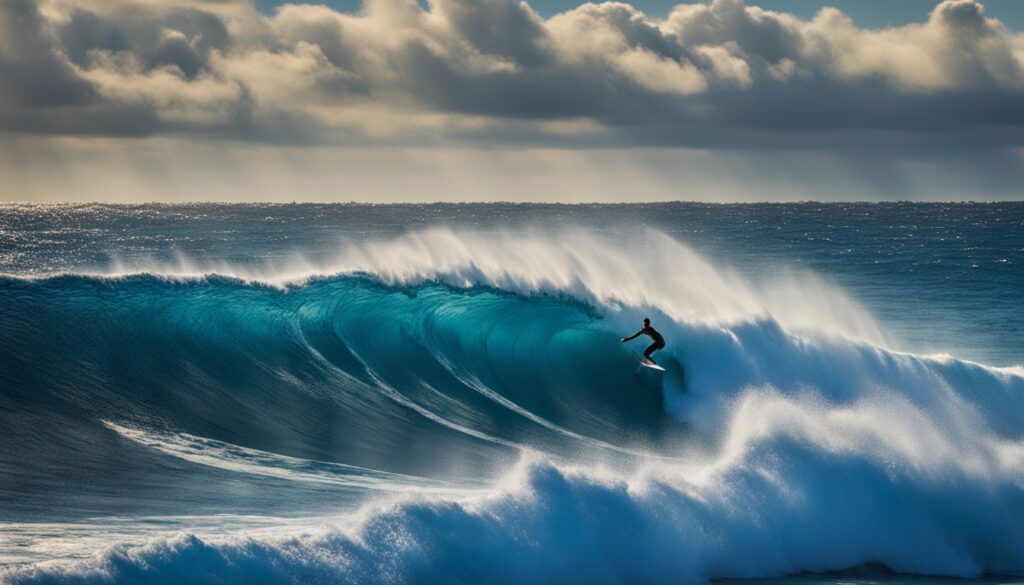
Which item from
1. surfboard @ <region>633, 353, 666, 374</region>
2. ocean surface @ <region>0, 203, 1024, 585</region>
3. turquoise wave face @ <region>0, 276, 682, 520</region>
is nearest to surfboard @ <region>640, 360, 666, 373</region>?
surfboard @ <region>633, 353, 666, 374</region>

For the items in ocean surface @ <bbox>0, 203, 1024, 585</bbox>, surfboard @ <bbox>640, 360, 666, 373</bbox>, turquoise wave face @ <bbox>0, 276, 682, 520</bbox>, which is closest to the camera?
ocean surface @ <bbox>0, 203, 1024, 585</bbox>

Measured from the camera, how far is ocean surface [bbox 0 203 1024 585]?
9883mm

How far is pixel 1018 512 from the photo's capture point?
1234 cm

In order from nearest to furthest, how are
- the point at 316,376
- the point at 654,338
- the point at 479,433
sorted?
1. the point at 479,433
2. the point at 316,376
3. the point at 654,338

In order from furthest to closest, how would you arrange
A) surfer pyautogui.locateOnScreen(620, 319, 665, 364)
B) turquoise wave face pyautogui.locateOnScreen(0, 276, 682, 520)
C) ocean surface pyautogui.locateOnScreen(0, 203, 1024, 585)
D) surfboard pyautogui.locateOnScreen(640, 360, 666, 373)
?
1. surfboard pyautogui.locateOnScreen(640, 360, 666, 373)
2. surfer pyautogui.locateOnScreen(620, 319, 665, 364)
3. turquoise wave face pyautogui.locateOnScreen(0, 276, 682, 520)
4. ocean surface pyautogui.locateOnScreen(0, 203, 1024, 585)

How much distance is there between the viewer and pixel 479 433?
15.4m

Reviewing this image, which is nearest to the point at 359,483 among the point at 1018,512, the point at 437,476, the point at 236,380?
the point at 437,476

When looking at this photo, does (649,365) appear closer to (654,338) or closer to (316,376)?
(654,338)

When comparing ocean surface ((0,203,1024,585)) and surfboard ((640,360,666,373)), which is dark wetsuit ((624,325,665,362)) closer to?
surfboard ((640,360,666,373))

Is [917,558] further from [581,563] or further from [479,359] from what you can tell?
[479,359]

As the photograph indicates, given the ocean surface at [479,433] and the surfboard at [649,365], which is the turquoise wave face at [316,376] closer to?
the ocean surface at [479,433]

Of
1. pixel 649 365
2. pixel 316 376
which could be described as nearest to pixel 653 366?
pixel 649 365

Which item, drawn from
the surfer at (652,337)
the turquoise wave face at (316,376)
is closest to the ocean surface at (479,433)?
the turquoise wave face at (316,376)

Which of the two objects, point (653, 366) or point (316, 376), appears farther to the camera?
point (653, 366)
